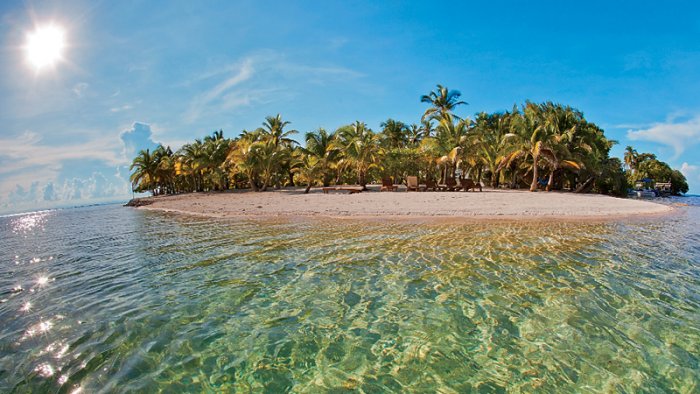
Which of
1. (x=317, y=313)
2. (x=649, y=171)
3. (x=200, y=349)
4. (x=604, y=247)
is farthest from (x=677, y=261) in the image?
(x=649, y=171)

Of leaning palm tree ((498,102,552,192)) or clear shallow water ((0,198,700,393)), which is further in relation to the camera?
leaning palm tree ((498,102,552,192))

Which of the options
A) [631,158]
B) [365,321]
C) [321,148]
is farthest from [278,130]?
[631,158]

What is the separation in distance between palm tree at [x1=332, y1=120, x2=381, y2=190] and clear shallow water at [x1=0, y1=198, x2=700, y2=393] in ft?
71.1

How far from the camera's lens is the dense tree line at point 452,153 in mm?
29281

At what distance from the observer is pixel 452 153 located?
2898cm

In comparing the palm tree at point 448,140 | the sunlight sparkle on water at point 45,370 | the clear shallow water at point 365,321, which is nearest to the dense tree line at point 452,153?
the palm tree at point 448,140

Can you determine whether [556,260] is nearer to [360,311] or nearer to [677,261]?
[677,261]

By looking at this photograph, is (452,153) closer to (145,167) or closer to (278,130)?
(278,130)

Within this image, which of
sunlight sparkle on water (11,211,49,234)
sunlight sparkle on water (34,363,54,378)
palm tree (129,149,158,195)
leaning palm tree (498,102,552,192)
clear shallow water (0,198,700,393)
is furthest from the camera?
palm tree (129,149,158,195)

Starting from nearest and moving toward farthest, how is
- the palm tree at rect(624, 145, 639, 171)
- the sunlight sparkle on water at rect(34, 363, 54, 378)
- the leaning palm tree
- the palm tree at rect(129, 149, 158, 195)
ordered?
1. the sunlight sparkle on water at rect(34, 363, 54, 378)
2. the leaning palm tree
3. the palm tree at rect(129, 149, 158, 195)
4. the palm tree at rect(624, 145, 639, 171)

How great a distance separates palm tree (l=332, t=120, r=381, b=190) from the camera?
95.9 feet

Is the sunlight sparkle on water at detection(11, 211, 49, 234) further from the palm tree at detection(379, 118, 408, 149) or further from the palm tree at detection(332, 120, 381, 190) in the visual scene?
the palm tree at detection(379, 118, 408, 149)

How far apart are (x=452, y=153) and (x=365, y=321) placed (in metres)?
27.0

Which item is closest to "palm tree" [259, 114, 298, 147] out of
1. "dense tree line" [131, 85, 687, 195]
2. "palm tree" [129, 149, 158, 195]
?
"dense tree line" [131, 85, 687, 195]
